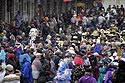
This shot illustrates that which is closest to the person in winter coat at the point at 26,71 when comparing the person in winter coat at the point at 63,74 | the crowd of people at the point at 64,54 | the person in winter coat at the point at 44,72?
the crowd of people at the point at 64,54

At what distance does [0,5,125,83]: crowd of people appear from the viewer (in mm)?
13609

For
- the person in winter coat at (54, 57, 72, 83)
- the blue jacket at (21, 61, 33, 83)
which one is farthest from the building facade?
the person in winter coat at (54, 57, 72, 83)

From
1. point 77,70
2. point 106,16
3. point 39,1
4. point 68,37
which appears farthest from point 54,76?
point 39,1

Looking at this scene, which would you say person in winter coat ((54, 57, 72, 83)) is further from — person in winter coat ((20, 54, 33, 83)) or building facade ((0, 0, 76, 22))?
building facade ((0, 0, 76, 22))

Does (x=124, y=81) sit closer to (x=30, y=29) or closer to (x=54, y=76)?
(x=54, y=76)

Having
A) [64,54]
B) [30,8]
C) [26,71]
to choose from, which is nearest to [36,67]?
[26,71]

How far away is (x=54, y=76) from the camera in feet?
56.3

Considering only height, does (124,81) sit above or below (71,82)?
above

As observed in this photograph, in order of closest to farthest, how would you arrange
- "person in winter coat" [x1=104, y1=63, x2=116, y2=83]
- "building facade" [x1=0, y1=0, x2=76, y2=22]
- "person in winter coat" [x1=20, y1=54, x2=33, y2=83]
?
1. "person in winter coat" [x1=104, y1=63, x2=116, y2=83]
2. "person in winter coat" [x1=20, y1=54, x2=33, y2=83]
3. "building facade" [x1=0, y1=0, x2=76, y2=22]

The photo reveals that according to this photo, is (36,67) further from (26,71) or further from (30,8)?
(30,8)

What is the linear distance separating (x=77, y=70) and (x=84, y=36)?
13.7m

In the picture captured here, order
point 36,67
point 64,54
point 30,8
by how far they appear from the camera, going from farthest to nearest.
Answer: point 30,8
point 64,54
point 36,67

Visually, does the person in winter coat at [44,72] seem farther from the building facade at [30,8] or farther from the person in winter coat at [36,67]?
the building facade at [30,8]

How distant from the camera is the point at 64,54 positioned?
750 inches
